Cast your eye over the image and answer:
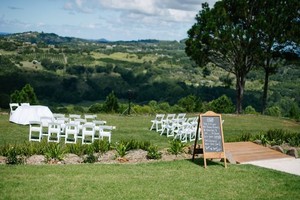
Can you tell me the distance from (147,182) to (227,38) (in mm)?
23504

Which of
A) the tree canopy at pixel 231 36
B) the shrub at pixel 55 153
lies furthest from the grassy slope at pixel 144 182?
the tree canopy at pixel 231 36

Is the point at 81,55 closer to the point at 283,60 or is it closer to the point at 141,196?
the point at 283,60

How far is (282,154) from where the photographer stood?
43.2 ft

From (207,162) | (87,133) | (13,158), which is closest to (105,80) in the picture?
(87,133)

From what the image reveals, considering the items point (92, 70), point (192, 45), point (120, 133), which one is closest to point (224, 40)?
point (192, 45)

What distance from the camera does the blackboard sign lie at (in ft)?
35.9

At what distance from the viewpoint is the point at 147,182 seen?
8703 millimetres

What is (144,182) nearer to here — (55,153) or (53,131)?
(55,153)

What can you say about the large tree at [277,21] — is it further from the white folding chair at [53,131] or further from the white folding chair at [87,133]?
the white folding chair at [53,131]

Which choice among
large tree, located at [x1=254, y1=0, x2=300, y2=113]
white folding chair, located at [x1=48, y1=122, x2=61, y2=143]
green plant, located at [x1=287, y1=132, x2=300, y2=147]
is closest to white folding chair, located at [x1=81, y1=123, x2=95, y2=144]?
white folding chair, located at [x1=48, y1=122, x2=61, y2=143]

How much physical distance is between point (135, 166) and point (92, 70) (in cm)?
12885

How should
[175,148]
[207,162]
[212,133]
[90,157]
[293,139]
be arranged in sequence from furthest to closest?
[293,139] < [175,148] < [207,162] < [212,133] < [90,157]

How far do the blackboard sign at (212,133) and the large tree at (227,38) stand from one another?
2025 cm

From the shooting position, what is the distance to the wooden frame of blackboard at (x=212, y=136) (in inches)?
428
